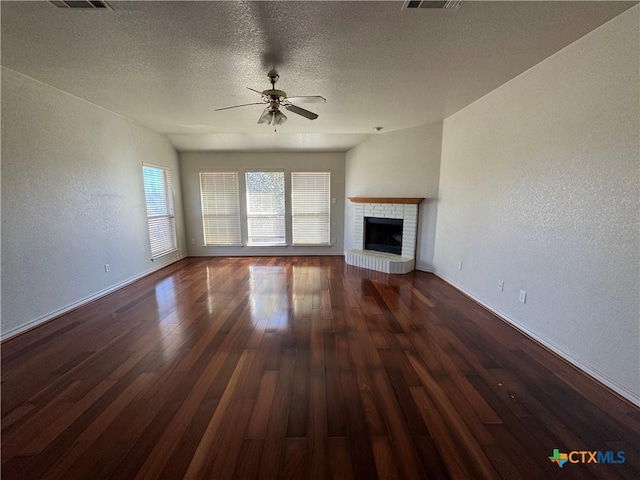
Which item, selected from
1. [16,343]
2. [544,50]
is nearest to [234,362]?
[16,343]

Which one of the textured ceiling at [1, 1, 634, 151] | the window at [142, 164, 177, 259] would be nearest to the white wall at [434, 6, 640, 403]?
the textured ceiling at [1, 1, 634, 151]

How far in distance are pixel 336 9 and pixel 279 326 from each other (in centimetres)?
275

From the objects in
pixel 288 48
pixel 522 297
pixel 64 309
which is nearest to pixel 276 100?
pixel 288 48

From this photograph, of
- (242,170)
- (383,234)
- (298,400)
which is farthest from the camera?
(242,170)

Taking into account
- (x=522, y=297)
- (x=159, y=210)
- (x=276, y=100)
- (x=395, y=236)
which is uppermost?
(x=276, y=100)

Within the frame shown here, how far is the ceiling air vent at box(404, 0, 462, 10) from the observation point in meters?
1.58

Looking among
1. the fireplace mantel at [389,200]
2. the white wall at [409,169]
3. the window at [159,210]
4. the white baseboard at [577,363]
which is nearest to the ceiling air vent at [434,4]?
the white baseboard at [577,363]

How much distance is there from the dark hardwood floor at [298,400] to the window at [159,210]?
205 cm

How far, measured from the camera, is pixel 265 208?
6.05m

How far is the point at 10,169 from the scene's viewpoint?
2.49 m

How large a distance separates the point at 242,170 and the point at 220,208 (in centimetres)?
103

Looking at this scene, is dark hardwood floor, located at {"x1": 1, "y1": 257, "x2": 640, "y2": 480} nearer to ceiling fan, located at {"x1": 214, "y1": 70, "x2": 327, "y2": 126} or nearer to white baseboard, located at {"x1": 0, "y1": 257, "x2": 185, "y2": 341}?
white baseboard, located at {"x1": 0, "y1": 257, "x2": 185, "y2": 341}

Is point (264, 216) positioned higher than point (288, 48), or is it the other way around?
point (288, 48)

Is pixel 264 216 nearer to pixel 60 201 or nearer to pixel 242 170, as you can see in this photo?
pixel 242 170
